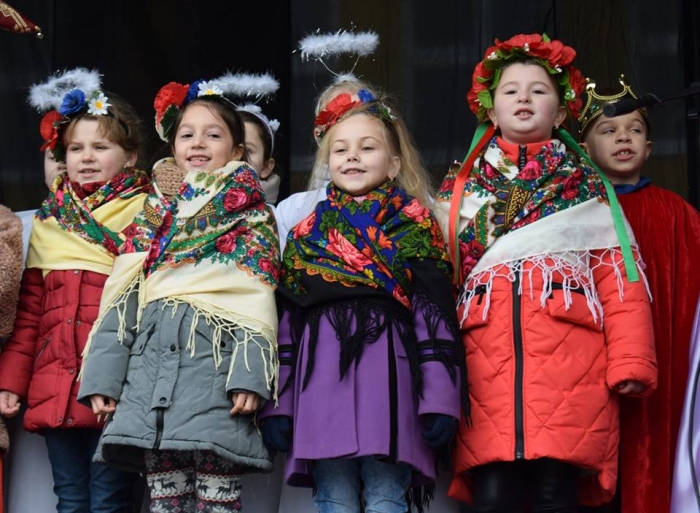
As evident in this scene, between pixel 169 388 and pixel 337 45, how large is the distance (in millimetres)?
1894

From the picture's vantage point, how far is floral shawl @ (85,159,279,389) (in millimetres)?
3709

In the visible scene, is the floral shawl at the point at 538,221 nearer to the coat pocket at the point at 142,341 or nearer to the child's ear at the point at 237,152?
the child's ear at the point at 237,152

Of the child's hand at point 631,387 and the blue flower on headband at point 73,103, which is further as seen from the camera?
the blue flower on headband at point 73,103

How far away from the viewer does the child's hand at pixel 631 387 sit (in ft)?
11.9

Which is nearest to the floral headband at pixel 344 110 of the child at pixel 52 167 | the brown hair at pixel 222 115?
the brown hair at pixel 222 115

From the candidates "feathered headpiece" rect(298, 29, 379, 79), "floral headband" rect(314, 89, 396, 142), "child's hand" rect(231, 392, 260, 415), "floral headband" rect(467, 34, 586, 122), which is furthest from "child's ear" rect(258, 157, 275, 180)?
"child's hand" rect(231, 392, 260, 415)

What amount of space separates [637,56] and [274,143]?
148cm

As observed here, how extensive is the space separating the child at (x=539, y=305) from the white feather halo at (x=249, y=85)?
1234 millimetres

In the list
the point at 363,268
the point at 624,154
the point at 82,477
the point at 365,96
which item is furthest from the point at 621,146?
the point at 82,477

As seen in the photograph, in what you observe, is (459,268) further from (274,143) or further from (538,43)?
(274,143)

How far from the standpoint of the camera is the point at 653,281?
4.08m

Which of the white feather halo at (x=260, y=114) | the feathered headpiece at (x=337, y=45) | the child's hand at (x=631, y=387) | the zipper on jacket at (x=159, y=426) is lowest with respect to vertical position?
the zipper on jacket at (x=159, y=426)

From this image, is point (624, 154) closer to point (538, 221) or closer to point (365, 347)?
point (538, 221)

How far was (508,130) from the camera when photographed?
13.1 feet
